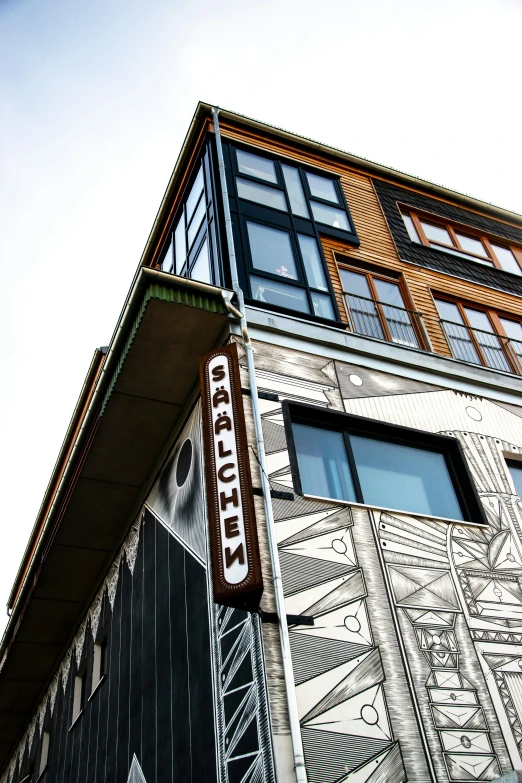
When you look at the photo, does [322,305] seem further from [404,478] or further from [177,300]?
[404,478]

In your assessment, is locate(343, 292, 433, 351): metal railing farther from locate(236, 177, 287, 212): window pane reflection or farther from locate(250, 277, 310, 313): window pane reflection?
locate(236, 177, 287, 212): window pane reflection

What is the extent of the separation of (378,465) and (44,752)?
12029mm

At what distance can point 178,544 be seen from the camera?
11.1 metres

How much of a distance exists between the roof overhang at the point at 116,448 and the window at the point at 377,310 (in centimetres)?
339

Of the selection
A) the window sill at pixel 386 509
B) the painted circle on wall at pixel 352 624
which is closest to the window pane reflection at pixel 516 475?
the window sill at pixel 386 509

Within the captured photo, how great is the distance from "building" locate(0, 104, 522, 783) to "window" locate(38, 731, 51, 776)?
4.7 inches

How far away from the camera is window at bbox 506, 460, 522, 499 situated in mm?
12112

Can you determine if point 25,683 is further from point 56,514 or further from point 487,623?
point 487,623

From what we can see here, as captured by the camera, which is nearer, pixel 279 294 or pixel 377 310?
pixel 279 294

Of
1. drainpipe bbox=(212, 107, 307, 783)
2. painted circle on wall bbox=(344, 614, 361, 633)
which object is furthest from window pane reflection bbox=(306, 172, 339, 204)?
painted circle on wall bbox=(344, 614, 361, 633)

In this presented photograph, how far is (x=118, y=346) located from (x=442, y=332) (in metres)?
6.31

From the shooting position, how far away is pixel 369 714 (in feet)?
26.5

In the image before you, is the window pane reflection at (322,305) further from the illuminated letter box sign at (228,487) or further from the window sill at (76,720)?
the window sill at (76,720)

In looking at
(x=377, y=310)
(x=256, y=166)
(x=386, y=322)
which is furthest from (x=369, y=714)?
(x=256, y=166)
